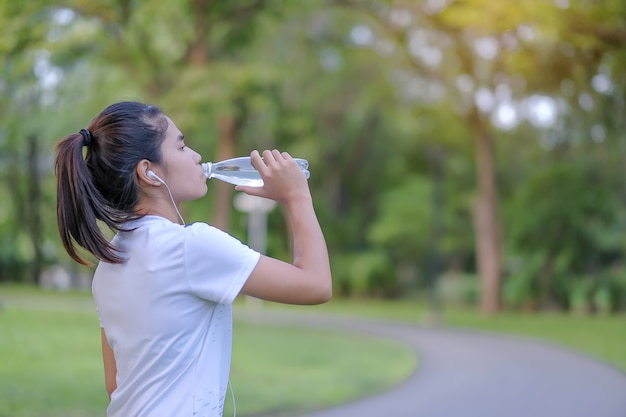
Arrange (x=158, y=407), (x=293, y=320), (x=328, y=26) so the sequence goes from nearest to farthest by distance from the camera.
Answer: (x=158, y=407)
(x=293, y=320)
(x=328, y=26)

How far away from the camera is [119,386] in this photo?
6.89 feet

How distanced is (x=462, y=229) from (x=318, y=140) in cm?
719

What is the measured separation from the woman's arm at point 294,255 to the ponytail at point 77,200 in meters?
0.34

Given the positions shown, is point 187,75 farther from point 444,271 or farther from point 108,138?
point 444,271

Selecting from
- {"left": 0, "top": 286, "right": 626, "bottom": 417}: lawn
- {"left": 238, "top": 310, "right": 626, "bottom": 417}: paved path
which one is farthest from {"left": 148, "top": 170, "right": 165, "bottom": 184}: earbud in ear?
{"left": 238, "top": 310, "right": 626, "bottom": 417}: paved path

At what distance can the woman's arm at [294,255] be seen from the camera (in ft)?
6.58

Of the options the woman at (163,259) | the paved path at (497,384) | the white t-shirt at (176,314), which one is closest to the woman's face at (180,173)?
the woman at (163,259)

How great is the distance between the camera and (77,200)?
7.01 ft

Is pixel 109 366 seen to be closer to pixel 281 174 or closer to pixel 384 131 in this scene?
pixel 281 174

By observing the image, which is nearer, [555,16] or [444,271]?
[555,16]

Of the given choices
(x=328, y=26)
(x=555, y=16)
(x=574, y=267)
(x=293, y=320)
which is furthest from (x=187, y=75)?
(x=574, y=267)

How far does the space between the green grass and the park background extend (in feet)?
0.53

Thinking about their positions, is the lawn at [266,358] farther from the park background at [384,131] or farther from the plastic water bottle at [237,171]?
the plastic water bottle at [237,171]

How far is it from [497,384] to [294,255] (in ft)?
39.9
